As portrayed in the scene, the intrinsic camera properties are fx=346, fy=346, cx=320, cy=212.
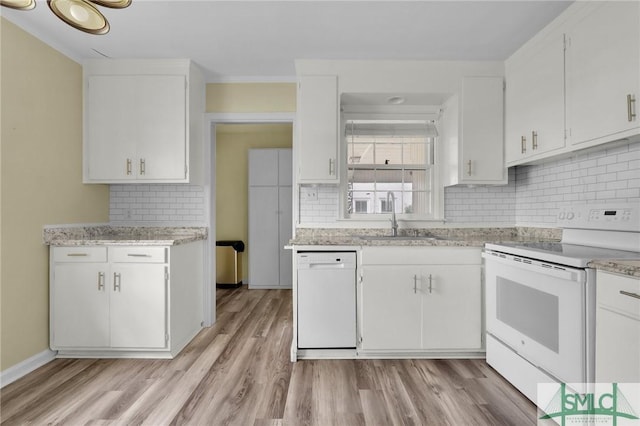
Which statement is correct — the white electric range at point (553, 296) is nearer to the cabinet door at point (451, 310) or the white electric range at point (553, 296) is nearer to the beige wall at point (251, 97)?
the cabinet door at point (451, 310)

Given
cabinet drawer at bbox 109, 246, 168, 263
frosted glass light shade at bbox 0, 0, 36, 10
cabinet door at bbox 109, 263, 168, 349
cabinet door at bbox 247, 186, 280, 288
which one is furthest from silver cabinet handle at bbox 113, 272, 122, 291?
cabinet door at bbox 247, 186, 280, 288

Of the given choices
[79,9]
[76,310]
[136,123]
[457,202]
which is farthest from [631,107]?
[76,310]

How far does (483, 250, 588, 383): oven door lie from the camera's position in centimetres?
168

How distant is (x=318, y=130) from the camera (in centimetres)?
298

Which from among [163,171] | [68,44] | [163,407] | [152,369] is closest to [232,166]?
[163,171]

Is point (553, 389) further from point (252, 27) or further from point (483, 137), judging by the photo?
point (252, 27)

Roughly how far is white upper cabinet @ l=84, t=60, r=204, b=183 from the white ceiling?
6.5 inches

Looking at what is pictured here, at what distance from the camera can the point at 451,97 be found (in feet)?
10.3

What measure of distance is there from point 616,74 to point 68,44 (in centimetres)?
384

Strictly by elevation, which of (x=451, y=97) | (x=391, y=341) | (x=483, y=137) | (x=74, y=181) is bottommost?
(x=391, y=341)

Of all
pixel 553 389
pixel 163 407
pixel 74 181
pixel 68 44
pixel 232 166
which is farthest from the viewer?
pixel 232 166

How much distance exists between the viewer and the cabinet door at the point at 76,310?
2709mm

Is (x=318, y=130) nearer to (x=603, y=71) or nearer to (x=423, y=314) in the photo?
(x=423, y=314)

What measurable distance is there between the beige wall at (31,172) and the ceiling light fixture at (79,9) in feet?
4.12
